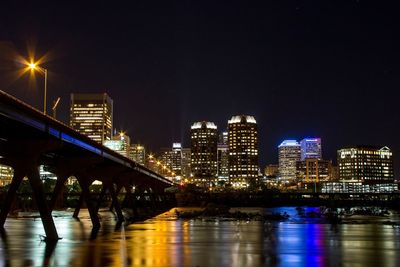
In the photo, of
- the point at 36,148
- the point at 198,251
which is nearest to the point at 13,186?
the point at 36,148

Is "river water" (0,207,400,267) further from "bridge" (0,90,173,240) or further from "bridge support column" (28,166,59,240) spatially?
"bridge" (0,90,173,240)

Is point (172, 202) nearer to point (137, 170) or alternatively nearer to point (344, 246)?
point (137, 170)

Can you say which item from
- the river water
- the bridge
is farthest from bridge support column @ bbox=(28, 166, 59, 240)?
the river water

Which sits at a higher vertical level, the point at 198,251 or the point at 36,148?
the point at 36,148

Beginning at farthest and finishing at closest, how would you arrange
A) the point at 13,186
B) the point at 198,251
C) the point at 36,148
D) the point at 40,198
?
the point at 13,186
the point at 36,148
the point at 40,198
the point at 198,251

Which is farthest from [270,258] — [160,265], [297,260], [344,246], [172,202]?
[172,202]

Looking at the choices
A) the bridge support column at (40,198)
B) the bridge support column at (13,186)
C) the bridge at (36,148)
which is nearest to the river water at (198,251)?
the bridge support column at (40,198)

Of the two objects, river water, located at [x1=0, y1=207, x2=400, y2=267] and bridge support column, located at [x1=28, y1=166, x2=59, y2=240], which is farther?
bridge support column, located at [x1=28, y1=166, x2=59, y2=240]

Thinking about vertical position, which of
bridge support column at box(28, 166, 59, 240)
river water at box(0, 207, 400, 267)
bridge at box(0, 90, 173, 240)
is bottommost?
river water at box(0, 207, 400, 267)

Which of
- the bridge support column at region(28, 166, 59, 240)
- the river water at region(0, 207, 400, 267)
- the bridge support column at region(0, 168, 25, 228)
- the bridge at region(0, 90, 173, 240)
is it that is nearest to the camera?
the river water at region(0, 207, 400, 267)

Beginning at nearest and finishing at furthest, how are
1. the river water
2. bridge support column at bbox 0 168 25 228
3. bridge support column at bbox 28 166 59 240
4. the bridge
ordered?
the river water < the bridge < bridge support column at bbox 28 166 59 240 < bridge support column at bbox 0 168 25 228

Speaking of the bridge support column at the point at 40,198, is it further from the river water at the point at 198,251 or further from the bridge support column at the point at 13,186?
the river water at the point at 198,251

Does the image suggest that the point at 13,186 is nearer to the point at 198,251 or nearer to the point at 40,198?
the point at 40,198

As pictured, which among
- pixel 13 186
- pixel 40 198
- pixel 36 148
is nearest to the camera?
pixel 40 198
